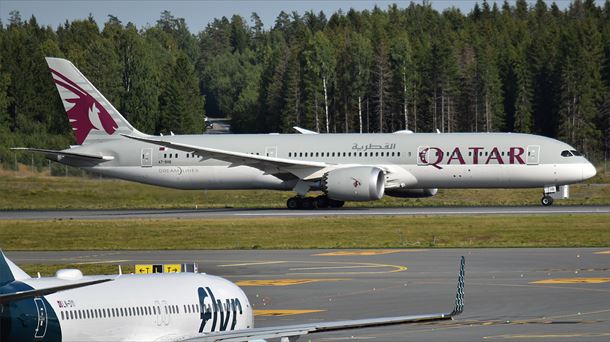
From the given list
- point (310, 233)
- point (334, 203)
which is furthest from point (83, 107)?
point (310, 233)

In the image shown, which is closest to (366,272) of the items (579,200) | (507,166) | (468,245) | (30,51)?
(468,245)

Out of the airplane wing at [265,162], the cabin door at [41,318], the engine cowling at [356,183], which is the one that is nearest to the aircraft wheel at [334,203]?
the airplane wing at [265,162]

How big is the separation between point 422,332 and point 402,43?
418ft

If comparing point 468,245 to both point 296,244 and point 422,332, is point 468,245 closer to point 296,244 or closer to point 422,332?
point 296,244

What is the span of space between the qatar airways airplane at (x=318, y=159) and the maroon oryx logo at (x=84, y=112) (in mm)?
56

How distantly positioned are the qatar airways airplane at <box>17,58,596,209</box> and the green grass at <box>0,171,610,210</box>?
165 inches

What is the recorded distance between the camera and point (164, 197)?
7469 centimetres

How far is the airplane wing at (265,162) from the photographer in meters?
65.6

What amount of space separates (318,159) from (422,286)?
107ft

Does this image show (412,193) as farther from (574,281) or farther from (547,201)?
(574,281)

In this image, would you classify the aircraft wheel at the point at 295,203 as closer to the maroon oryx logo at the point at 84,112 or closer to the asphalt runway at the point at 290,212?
the asphalt runway at the point at 290,212

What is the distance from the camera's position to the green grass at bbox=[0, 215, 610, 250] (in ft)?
162

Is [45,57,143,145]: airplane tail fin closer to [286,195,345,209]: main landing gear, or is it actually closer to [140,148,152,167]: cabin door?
[140,148,152,167]: cabin door

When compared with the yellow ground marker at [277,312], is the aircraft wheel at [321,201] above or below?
above
